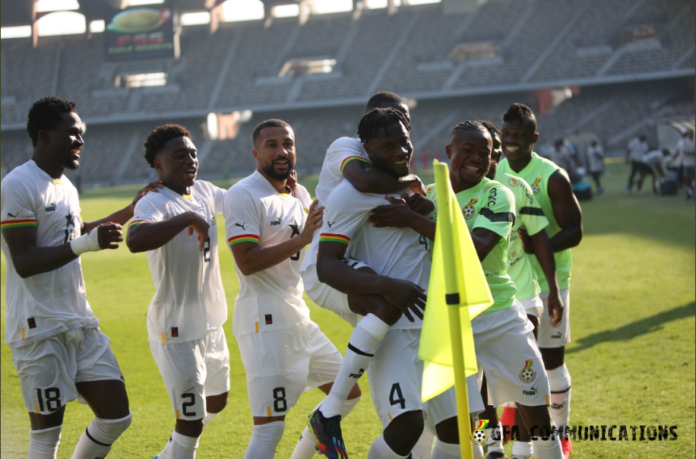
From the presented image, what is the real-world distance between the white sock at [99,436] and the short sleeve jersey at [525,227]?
2554mm

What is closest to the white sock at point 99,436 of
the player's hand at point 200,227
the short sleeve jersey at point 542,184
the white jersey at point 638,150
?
the player's hand at point 200,227

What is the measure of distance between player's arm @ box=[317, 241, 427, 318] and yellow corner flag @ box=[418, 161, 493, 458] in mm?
657

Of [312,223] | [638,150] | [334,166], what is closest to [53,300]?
[312,223]

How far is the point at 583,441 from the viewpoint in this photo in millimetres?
5477

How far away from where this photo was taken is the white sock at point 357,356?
3535 mm

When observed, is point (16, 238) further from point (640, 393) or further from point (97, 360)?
point (640, 393)

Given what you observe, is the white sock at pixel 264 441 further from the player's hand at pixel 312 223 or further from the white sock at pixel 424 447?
the player's hand at pixel 312 223

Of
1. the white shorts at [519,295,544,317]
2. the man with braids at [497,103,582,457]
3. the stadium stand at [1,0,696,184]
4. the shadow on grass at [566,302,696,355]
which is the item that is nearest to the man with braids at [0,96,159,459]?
the white shorts at [519,295,544,317]

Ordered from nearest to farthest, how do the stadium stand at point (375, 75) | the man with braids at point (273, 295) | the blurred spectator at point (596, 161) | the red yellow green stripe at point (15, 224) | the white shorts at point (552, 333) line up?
1. the red yellow green stripe at point (15, 224)
2. the man with braids at point (273, 295)
3. the white shorts at point (552, 333)
4. the blurred spectator at point (596, 161)
5. the stadium stand at point (375, 75)

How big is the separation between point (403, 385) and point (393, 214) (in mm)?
806

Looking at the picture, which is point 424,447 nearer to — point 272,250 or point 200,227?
point 272,250

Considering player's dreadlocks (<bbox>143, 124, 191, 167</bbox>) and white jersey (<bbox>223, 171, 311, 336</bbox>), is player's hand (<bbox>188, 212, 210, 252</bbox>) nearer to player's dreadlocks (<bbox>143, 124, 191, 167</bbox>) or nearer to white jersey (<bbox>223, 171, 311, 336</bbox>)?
white jersey (<bbox>223, 171, 311, 336</bbox>)

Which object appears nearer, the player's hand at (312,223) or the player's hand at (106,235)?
the player's hand at (106,235)

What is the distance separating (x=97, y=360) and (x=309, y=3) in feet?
191
